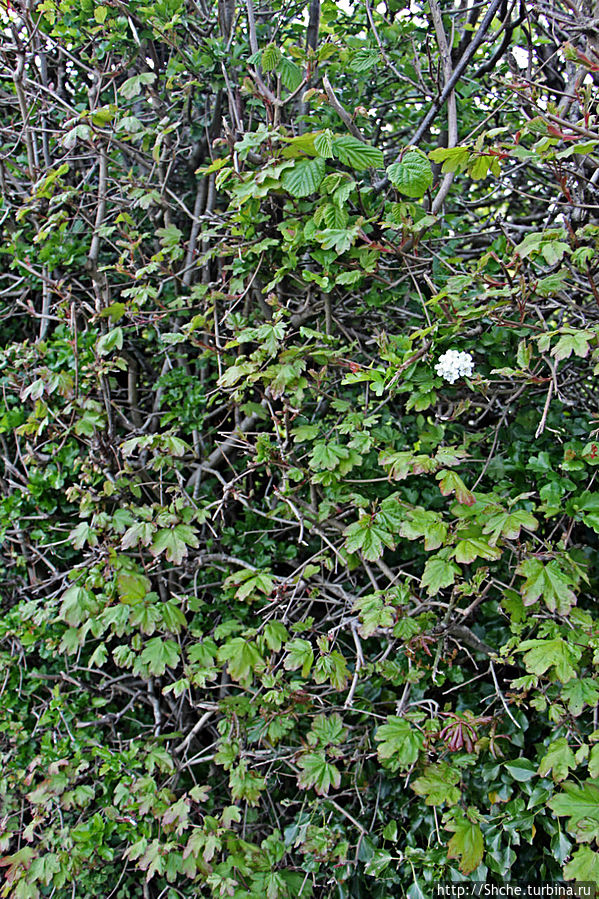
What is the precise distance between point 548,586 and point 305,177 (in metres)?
1.29

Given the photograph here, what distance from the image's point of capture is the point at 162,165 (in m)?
2.39

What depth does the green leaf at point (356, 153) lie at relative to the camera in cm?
176

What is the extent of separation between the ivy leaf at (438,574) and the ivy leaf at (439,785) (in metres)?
0.50

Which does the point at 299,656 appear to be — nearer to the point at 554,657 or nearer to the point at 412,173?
the point at 554,657

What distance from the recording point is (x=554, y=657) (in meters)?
1.52

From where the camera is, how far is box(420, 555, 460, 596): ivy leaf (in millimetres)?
1638

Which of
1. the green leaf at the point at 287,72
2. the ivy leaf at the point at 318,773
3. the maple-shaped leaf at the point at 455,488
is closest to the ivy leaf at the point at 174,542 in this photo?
the ivy leaf at the point at 318,773

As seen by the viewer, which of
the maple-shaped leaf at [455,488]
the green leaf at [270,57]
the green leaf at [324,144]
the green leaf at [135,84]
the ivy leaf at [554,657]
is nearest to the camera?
the ivy leaf at [554,657]

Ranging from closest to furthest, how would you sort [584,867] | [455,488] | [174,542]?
1. [584,867]
2. [455,488]
3. [174,542]

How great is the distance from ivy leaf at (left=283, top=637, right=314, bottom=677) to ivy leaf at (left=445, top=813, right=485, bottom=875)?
538 mm

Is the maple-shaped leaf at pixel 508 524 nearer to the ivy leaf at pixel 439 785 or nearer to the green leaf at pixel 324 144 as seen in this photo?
the ivy leaf at pixel 439 785

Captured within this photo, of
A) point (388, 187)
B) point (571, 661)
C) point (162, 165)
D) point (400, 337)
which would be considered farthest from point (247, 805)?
point (162, 165)

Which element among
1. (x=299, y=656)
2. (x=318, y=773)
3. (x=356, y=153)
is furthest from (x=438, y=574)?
(x=356, y=153)

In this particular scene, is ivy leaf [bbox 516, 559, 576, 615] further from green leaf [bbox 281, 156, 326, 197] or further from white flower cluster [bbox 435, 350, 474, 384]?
green leaf [bbox 281, 156, 326, 197]
